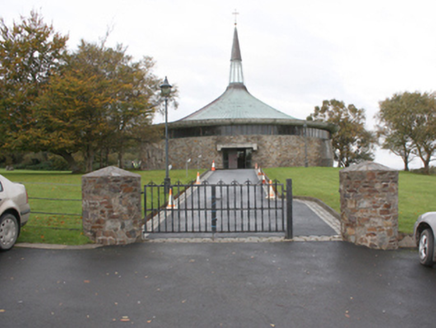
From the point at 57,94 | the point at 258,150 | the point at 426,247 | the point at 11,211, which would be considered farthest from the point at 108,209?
the point at 258,150

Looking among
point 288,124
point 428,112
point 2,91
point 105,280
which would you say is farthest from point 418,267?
point 288,124

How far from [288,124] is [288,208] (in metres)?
36.9

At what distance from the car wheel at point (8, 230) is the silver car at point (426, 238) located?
723 cm

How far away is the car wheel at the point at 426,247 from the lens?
5543mm

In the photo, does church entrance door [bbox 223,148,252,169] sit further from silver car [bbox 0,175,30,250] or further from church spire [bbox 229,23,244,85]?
silver car [bbox 0,175,30,250]

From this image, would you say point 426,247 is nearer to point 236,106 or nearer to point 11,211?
point 11,211

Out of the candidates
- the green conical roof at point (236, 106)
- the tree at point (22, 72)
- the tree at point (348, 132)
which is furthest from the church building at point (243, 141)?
the tree at point (22, 72)

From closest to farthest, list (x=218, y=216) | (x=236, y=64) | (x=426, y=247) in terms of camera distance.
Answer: (x=426, y=247), (x=218, y=216), (x=236, y=64)

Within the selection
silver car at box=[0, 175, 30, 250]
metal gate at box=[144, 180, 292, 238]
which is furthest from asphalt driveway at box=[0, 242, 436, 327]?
metal gate at box=[144, 180, 292, 238]

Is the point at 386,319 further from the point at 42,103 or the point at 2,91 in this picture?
the point at 2,91

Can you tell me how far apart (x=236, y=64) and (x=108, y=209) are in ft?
175

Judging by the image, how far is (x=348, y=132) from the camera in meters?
52.0

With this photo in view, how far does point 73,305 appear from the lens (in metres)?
4.21

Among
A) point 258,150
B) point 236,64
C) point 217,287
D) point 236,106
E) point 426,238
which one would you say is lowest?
point 217,287
